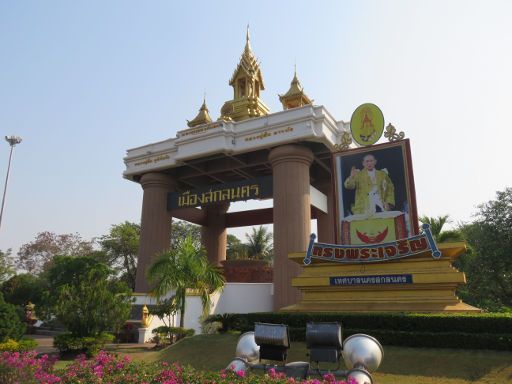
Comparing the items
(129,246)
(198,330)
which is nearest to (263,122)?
(198,330)

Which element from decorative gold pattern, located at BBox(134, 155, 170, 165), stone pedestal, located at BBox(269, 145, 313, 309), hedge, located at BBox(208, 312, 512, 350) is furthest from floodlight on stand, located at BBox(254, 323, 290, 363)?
decorative gold pattern, located at BBox(134, 155, 170, 165)

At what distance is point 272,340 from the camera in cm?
1109

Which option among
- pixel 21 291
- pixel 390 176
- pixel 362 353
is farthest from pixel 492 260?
pixel 21 291

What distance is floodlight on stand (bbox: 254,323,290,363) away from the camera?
11070mm

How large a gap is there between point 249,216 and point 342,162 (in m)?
17.1

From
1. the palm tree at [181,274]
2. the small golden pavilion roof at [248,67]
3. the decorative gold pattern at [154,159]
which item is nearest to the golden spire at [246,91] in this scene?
the small golden pavilion roof at [248,67]

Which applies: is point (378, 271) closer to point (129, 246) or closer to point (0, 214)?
point (0, 214)

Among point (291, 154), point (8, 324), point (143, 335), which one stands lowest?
point (143, 335)

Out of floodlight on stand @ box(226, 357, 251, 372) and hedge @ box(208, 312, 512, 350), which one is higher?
hedge @ box(208, 312, 512, 350)

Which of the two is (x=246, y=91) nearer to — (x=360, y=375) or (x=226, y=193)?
(x=226, y=193)

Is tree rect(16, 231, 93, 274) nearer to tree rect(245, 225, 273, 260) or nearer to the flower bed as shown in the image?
tree rect(245, 225, 273, 260)

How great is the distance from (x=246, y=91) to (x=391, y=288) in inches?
1030

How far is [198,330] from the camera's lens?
989 inches

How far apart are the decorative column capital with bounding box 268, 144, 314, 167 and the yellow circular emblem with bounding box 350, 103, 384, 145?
586 cm
